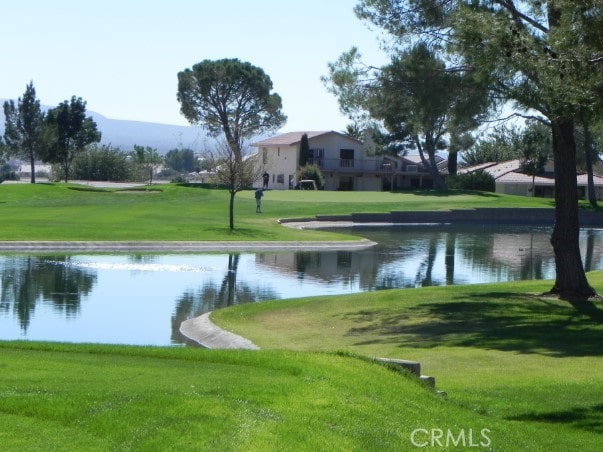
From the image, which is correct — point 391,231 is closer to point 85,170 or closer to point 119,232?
point 119,232

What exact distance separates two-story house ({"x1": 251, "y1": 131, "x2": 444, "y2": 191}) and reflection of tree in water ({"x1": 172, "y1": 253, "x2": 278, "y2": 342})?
238 ft

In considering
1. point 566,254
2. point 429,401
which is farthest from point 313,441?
point 566,254

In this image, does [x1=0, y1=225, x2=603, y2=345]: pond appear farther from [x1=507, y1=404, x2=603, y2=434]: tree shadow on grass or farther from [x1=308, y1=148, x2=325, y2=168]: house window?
[x1=308, y1=148, x2=325, y2=168]: house window

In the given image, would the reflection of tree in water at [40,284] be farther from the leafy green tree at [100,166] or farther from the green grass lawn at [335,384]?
the leafy green tree at [100,166]

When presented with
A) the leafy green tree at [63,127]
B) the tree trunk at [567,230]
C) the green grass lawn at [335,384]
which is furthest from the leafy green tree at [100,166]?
the tree trunk at [567,230]

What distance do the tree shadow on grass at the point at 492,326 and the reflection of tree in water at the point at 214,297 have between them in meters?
4.86

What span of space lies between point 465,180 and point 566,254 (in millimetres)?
77951

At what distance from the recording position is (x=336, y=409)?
8.66 m

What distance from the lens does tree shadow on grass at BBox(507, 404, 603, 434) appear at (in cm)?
1092

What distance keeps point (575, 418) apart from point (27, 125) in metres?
87.6

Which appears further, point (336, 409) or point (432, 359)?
point (432, 359)

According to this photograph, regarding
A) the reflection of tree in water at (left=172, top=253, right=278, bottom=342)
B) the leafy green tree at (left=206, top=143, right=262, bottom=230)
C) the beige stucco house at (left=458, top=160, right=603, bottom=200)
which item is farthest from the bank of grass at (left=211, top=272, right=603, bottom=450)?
the beige stucco house at (left=458, top=160, right=603, bottom=200)

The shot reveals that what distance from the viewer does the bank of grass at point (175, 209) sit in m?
49.2

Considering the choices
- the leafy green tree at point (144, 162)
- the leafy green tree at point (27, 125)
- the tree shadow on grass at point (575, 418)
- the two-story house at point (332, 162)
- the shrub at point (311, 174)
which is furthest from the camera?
the leafy green tree at point (144, 162)
